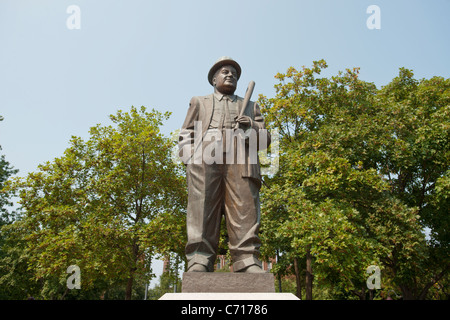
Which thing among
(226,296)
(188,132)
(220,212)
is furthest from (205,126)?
(226,296)

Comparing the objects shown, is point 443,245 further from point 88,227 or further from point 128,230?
point 88,227

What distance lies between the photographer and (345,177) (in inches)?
555

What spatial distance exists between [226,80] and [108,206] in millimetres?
13110

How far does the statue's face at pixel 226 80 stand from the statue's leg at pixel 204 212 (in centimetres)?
127

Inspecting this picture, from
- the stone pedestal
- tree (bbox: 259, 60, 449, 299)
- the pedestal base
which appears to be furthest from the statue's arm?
tree (bbox: 259, 60, 449, 299)

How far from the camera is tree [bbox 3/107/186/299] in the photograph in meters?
15.6

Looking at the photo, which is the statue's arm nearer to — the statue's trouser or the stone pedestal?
the statue's trouser

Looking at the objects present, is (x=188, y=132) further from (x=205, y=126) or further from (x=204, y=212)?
(x=204, y=212)

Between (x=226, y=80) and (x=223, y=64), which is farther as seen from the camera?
(x=223, y=64)

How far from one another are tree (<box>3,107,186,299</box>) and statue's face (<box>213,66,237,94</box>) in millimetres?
10929

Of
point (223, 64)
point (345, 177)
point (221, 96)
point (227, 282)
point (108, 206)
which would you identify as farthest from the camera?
point (108, 206)
